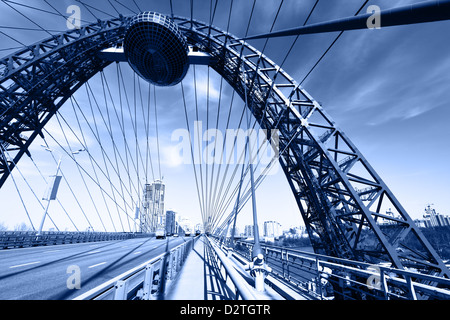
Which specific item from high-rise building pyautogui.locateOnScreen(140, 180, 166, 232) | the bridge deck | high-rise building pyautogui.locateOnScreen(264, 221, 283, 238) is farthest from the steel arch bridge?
high-rise building pyautogui.locateOnScreen(264, 221, 283, 238)

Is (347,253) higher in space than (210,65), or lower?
lower

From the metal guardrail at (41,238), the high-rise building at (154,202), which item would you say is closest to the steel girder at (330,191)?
the metal guardrail at (41,238)

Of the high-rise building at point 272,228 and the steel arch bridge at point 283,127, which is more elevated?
the steel arch bridge at point 283,127

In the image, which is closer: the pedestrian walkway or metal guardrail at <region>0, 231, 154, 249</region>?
the pedestrian walkway

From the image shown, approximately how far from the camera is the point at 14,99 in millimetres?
14656

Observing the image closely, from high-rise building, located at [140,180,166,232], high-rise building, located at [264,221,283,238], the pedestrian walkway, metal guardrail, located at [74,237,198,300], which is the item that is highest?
high-rise building, located at [140,180,166,232]

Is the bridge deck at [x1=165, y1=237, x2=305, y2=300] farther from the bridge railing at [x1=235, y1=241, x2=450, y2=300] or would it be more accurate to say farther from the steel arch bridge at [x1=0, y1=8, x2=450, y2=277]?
the steel arch bridge at [x1=0, y1=8, x2=450, y2=277]

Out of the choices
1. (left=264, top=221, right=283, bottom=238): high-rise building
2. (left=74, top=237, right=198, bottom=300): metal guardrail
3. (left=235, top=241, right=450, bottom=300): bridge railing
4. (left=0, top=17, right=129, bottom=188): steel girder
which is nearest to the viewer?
(left=74, top=237, right=198, bottom=300): metal guardrail

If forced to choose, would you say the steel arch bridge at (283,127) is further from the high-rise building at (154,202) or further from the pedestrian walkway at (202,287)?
the high-rise building at (154,202)

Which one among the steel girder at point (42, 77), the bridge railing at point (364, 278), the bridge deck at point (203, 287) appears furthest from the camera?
the steel girder at point (42, 77)
